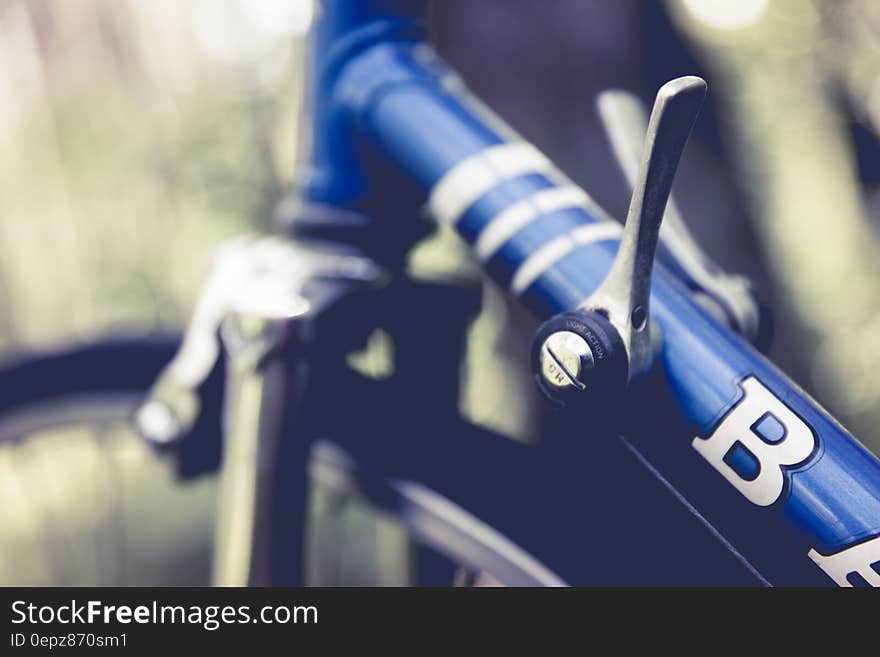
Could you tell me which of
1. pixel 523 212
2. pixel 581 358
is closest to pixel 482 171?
pixel 523 212

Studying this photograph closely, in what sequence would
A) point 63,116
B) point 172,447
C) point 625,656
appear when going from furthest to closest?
point 63,116, point 172,447, point 625,656

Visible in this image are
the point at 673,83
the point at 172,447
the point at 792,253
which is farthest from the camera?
the point at 792,253

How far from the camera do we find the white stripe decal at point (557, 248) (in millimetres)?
393

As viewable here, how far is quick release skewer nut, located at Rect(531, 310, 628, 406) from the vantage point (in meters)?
0.33

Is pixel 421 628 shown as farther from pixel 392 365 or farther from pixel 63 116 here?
pixel 63 116

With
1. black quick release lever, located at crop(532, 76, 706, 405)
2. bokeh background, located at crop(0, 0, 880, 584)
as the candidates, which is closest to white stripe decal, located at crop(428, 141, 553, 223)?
black quick release lever, located at crop(532, 76, 706, 405)

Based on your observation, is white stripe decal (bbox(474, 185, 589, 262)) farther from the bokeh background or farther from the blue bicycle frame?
the bokeh background

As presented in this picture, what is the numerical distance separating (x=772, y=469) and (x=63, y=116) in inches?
44.6

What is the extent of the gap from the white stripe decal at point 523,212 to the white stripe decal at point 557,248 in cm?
2

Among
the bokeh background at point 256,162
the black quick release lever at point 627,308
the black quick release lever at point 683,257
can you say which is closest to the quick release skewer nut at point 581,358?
the black quick release lever at point 627,308

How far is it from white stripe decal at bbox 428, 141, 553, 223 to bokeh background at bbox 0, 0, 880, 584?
35 centimetres

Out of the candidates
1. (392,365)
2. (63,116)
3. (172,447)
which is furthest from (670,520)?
(63,116)

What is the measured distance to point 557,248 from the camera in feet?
1.29

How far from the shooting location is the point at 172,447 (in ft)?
1.75
